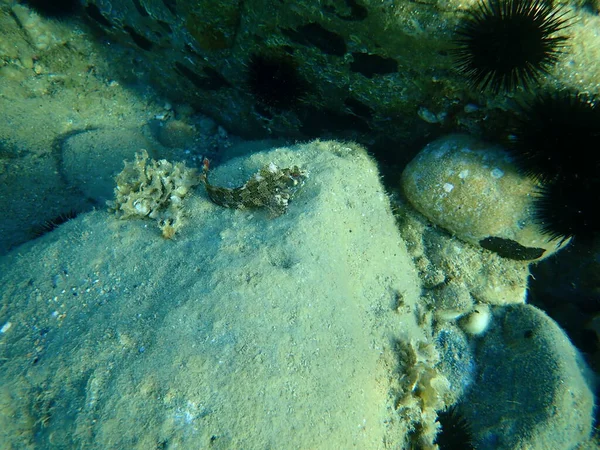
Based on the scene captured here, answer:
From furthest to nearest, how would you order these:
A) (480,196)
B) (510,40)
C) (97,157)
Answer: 1. (97,157)
2. (480,196)
3. (510,40)

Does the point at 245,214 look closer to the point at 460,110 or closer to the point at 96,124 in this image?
the point at 460,110

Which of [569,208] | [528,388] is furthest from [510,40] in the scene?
[528,388]

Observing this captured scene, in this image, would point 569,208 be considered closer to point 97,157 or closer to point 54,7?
point 97,157

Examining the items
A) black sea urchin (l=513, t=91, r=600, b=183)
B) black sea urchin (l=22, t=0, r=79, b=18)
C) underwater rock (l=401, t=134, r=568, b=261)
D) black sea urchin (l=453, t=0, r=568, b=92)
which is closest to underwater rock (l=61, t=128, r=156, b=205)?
black sea urchin (l=22, t=0, r=79, b=18)

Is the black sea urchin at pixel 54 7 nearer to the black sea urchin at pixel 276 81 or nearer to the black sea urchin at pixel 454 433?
the black sea urchin at pixel 276 81

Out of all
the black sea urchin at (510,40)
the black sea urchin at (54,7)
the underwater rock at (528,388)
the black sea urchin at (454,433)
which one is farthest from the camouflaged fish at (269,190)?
the black sea urchin at (54,7)
